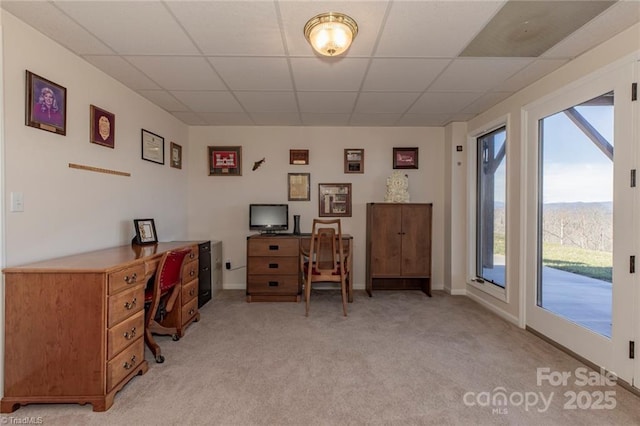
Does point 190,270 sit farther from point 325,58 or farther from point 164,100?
point 325,58

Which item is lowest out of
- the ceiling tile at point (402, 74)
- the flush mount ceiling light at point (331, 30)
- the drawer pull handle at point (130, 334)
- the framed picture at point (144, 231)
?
the drawer pull handle at point (130, 334)

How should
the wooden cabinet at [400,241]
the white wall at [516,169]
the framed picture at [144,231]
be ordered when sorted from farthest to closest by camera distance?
the wooden cabinet at [400,241] → the framed picture at [144,231] → the white wall at [516,169]

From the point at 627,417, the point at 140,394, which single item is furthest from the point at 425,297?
the point at 140,394

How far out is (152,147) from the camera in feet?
11.6

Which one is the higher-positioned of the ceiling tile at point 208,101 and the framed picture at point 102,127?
the ceiling tile at point 208,101

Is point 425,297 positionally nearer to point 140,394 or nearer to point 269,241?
point 269,241

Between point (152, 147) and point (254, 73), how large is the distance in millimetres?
1650

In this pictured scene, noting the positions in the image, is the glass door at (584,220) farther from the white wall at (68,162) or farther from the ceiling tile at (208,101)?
the white wall at (68,162)

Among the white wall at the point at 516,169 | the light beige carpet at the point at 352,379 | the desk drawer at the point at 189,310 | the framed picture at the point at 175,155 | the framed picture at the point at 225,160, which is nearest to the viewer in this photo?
the light beige carpet at the point at 352,379

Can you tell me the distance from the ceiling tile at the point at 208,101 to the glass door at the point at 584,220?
3.13 metres

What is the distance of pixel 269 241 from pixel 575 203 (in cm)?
313

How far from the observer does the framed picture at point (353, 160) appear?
4.55 m

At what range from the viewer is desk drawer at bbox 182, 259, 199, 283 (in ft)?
9.73

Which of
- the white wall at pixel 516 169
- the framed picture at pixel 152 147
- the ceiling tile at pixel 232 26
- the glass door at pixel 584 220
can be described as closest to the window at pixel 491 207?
the white wall at pixel 516 169
